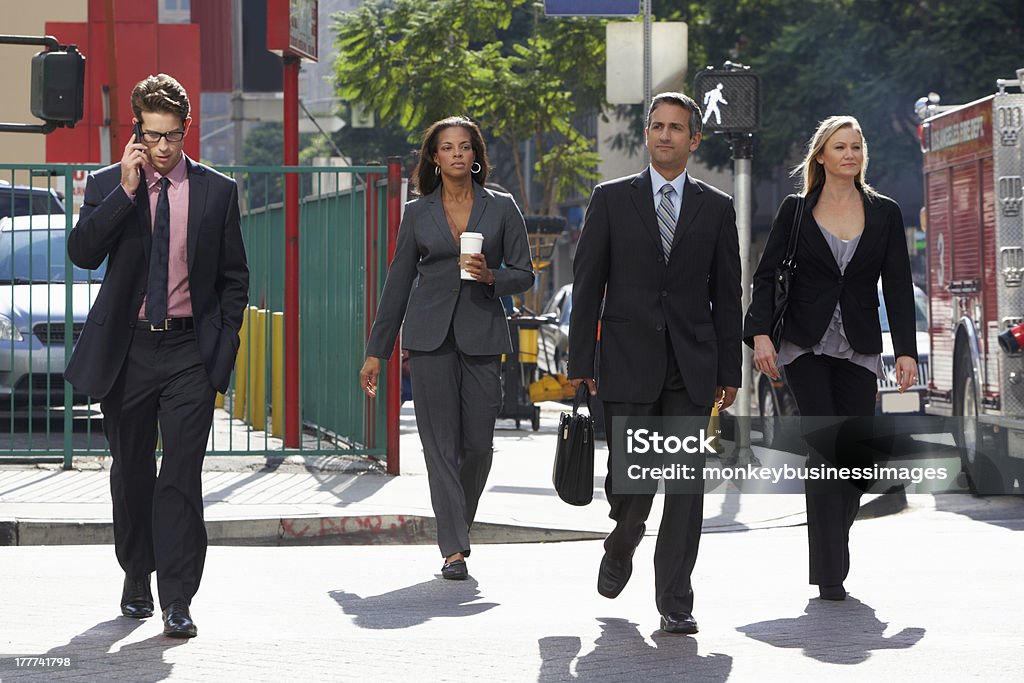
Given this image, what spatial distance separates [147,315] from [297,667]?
1.37 meters

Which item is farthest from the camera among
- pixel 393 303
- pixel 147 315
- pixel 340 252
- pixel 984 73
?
pixel 984 73

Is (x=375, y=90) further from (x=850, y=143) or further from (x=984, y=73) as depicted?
(x=850, y=143)

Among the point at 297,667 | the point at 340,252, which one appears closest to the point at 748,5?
the point at 340,252

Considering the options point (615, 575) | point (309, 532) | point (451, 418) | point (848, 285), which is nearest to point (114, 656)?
point (615, 575)

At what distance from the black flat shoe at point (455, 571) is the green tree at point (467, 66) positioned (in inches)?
889

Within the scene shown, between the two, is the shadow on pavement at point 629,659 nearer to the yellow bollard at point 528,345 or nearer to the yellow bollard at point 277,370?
the yellow bollard at point 277,370

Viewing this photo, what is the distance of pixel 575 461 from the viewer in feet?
22.1

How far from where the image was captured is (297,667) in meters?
5.95

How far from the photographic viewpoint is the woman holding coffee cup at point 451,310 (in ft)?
26.2

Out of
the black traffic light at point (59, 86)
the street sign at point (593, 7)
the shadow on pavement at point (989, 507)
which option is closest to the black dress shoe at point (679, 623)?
the shadow on pavement at point (989, 507)

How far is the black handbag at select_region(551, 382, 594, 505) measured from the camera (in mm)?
6723

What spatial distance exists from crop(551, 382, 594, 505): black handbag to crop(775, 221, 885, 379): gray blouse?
104 centimetres

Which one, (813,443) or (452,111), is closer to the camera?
(813,443)

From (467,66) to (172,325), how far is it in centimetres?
2516
